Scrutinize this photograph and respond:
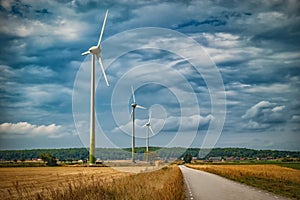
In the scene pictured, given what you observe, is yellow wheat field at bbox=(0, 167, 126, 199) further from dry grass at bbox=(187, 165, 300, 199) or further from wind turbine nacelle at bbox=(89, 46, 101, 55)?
wind turbine nacelle at bbox=(89, 46, 101, 55)

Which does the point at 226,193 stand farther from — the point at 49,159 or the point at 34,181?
the point at 49,159

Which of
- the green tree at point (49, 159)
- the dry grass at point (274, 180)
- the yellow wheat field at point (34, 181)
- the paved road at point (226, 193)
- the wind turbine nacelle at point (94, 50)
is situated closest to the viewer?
the yellow wheat field at point (34, 181)

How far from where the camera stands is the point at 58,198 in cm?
1716

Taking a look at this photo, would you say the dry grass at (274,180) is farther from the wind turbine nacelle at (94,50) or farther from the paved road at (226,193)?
the wind turbine nacelle at (94,50)

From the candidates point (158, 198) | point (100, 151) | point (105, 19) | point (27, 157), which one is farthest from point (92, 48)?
point (27, 157)

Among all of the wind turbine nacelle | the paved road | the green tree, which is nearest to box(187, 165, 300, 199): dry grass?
the paved road

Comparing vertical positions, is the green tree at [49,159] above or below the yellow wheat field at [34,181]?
above

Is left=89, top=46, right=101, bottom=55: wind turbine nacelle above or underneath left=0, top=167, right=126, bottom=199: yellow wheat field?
above

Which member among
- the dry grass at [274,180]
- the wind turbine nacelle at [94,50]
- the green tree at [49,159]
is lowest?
the dry grass at [274,180]

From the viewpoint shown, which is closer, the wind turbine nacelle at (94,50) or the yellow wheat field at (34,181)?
the yellow wheat field at (34,181)

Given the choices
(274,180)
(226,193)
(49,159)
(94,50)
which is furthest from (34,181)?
(49,159)

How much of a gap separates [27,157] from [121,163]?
78.4 metres

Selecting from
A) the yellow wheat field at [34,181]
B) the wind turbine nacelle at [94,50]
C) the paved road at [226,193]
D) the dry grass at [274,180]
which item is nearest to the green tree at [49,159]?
the wind turbine nacelle at [94,50]

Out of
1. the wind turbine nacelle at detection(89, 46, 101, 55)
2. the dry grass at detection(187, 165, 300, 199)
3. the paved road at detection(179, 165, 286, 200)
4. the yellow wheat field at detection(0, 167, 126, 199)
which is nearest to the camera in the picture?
the yellow wheat field at detection(0, 167, 126, 199)
